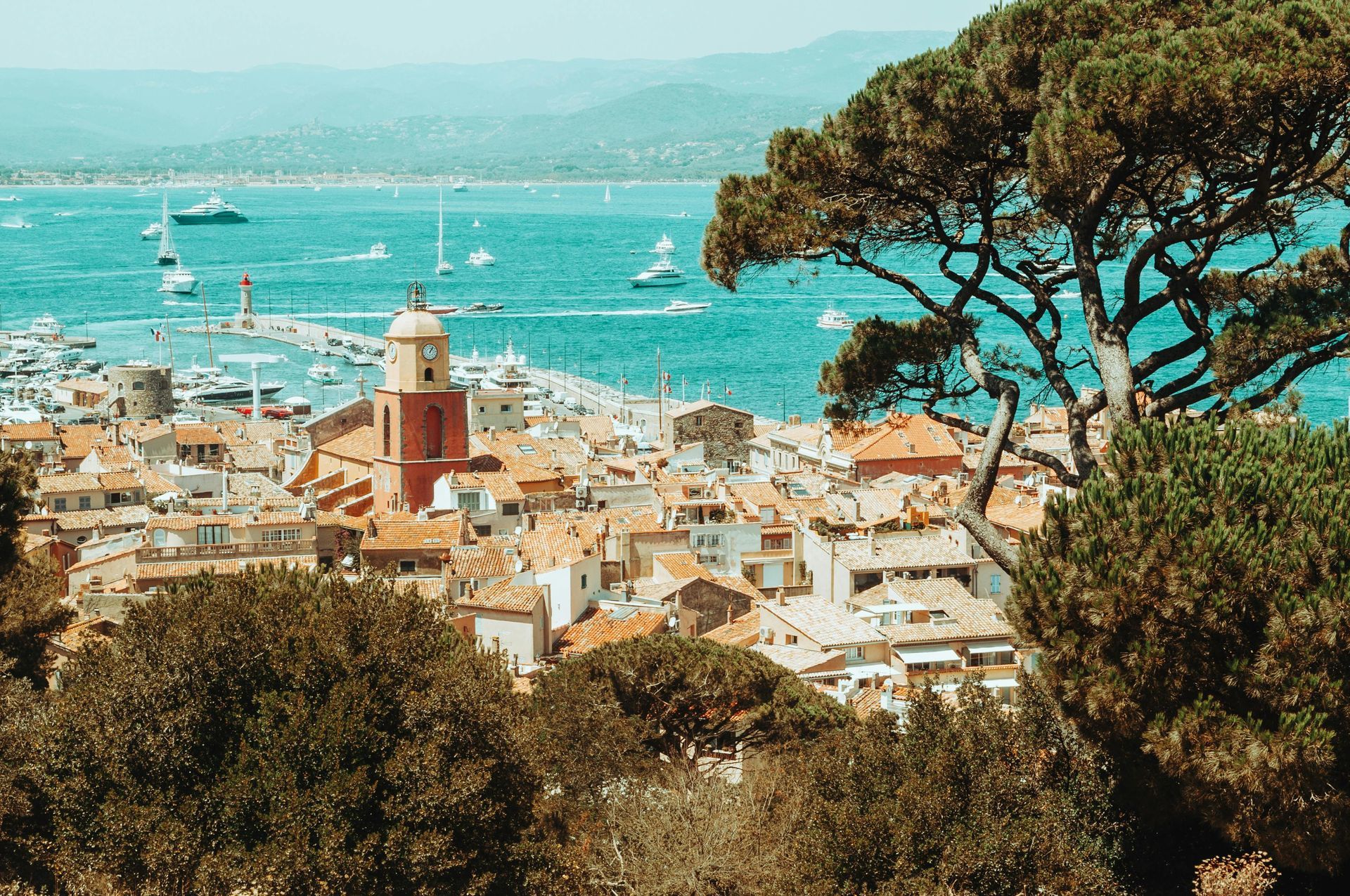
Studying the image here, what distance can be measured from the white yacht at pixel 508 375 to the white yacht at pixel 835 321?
27.0 m

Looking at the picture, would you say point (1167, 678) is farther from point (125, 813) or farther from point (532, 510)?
point (532, 510)

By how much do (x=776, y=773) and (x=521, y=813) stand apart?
8.67 feet

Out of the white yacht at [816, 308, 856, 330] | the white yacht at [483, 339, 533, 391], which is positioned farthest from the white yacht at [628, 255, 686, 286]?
the white yacht at [483, 339, 533, 391]

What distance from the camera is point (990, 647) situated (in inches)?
851

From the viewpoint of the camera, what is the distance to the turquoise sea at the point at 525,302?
279 ft

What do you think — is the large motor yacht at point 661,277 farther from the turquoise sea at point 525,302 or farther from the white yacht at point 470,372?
the white yacht at point 470,372

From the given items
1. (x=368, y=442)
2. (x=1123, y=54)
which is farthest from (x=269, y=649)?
(x=368, y=442)

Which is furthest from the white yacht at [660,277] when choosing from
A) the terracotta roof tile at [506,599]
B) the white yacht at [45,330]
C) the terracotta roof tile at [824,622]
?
the terracotta roof tile at [824,622]

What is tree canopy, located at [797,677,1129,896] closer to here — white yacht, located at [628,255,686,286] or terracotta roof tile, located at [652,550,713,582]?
terracotta roof tile, located at [652,550,713,582]

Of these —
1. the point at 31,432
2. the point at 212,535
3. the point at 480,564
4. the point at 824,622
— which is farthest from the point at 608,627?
the point at 31,432

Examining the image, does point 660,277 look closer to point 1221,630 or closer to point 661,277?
point 661,277

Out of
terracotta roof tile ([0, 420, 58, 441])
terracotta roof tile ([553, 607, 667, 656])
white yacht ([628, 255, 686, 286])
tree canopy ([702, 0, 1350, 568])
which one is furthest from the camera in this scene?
white yacht ([628, 255, 686, 286])

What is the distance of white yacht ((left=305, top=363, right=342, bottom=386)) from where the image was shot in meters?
77.1

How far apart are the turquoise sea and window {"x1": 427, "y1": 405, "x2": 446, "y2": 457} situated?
26608 mm
